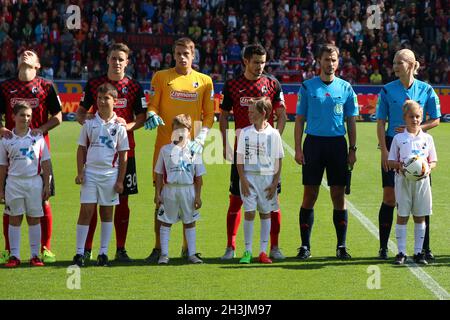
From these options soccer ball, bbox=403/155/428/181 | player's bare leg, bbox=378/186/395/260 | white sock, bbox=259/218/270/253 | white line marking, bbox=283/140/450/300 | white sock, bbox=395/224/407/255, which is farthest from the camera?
player's bare leg, bbox=378/186/395/260

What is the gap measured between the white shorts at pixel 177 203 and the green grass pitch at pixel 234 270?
1.50ft

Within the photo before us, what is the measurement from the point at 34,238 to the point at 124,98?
1648 millimetres

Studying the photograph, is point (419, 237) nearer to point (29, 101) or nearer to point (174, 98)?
point (174, 98)

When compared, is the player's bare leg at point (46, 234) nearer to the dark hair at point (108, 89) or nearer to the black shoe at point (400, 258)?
the dark hair at point (108, 89)

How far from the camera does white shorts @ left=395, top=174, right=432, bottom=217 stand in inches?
369

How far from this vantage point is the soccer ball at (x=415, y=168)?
364 inches

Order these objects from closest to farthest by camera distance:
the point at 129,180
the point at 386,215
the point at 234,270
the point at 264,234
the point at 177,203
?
the point at 234,270
the point at 177,203
the point at 264,234
the point at 129,180
the point at 386,215

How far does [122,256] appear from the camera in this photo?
9.56 metres

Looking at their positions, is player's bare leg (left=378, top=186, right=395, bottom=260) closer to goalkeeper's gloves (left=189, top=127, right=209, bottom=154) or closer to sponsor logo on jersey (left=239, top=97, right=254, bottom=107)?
sponsor logo on jersey (left=239, top=97, right=254, bottom=107)

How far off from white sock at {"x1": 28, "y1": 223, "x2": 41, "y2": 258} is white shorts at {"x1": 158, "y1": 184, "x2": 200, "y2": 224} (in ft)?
3.90

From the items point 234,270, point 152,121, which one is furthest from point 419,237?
point 152,121

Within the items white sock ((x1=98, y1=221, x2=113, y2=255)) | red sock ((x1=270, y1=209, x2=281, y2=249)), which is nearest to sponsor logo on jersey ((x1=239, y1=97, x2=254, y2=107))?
red sock ((x1=270, y1=209, x2=281, y2=249))

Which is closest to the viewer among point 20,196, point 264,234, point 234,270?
point 234,270

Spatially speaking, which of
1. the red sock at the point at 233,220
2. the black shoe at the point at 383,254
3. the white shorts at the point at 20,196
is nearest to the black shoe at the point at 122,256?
the white shorts at the point at 20,196
